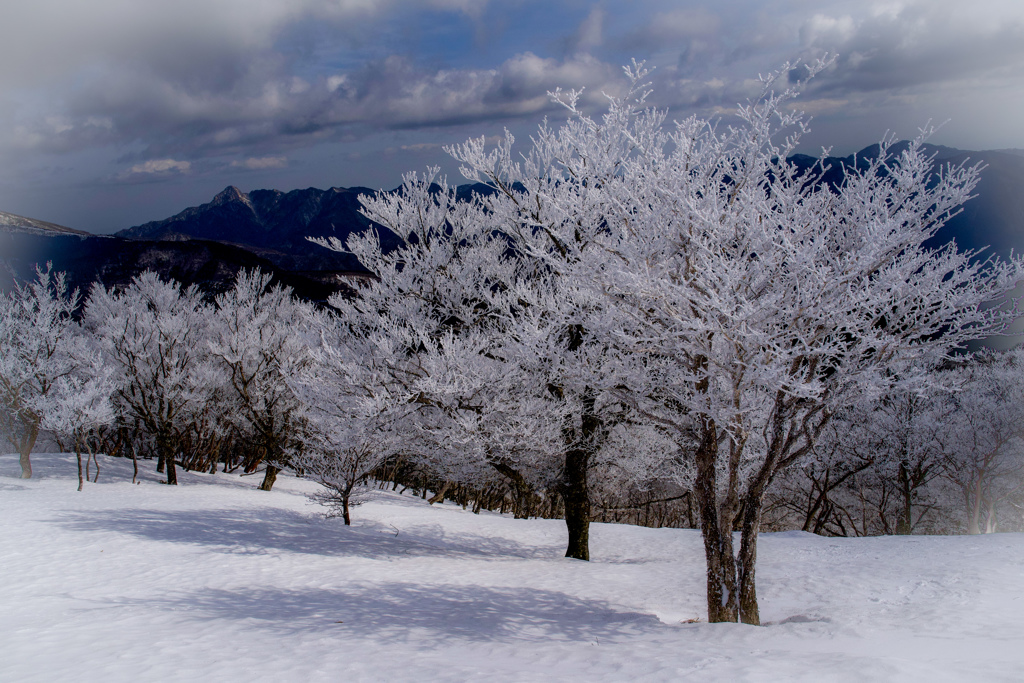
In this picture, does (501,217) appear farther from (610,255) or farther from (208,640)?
(208,640)

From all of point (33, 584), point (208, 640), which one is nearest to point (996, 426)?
point (208, 640)

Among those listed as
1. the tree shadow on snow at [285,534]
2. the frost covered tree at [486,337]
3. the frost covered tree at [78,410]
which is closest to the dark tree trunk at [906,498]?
the tree shadow on snow at [285,534]

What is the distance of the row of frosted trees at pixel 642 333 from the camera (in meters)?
6.22

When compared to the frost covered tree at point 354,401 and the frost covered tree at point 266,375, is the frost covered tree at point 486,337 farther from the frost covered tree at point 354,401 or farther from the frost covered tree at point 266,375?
the frost covered tree at point 266,375

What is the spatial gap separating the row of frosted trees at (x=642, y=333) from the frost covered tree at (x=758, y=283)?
4cm

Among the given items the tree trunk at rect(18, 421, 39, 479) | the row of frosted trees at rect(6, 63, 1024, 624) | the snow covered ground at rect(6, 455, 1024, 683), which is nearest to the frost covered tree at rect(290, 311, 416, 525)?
the row of frosted trees at rect(6, 63, 1024, 624)

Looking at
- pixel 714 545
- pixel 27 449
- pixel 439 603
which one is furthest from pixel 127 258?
pixel 714 545

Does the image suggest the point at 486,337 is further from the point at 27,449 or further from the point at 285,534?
the point at 27,449

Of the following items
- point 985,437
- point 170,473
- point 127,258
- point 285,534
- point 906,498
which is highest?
point 127,258

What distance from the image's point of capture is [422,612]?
7711mm

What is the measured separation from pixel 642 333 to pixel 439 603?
16.8 feet

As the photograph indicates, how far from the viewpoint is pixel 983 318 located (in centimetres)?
636

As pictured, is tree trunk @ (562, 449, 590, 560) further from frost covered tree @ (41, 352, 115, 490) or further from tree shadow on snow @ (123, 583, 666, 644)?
frost covered tree @ (41, 352, 115, 490)

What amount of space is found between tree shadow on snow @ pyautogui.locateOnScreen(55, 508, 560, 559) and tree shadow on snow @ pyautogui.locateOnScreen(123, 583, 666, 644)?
9.90 feet
